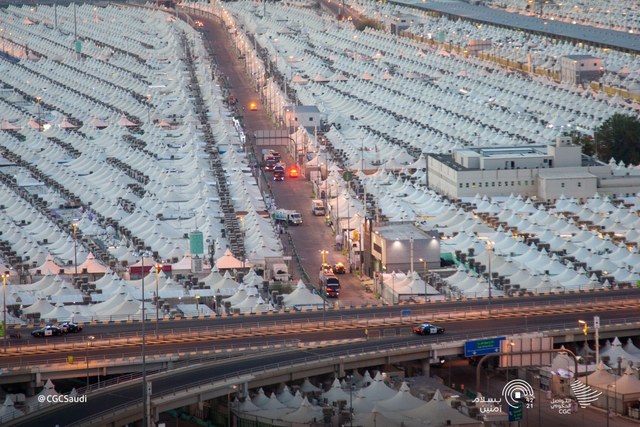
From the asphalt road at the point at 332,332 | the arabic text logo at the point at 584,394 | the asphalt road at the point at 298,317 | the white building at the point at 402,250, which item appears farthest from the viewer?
the white building at the point at 402,250

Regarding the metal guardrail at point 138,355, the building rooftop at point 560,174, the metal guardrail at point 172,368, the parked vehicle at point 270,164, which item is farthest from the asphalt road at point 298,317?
the parked vehicle at point 270,164

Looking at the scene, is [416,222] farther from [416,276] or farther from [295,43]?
[295,43]

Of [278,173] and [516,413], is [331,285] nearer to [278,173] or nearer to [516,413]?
[516,413]

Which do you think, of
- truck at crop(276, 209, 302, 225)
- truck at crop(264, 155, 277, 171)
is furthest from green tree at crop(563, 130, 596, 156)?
truck at crop(276, 209, 302, 225)

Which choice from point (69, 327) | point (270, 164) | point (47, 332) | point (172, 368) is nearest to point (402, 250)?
point (69, 327)

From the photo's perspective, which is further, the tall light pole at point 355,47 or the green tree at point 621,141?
the tall light pole at point 355,47

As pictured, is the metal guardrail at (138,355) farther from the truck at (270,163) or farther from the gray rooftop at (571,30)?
the gray rooftop at (571,30)
